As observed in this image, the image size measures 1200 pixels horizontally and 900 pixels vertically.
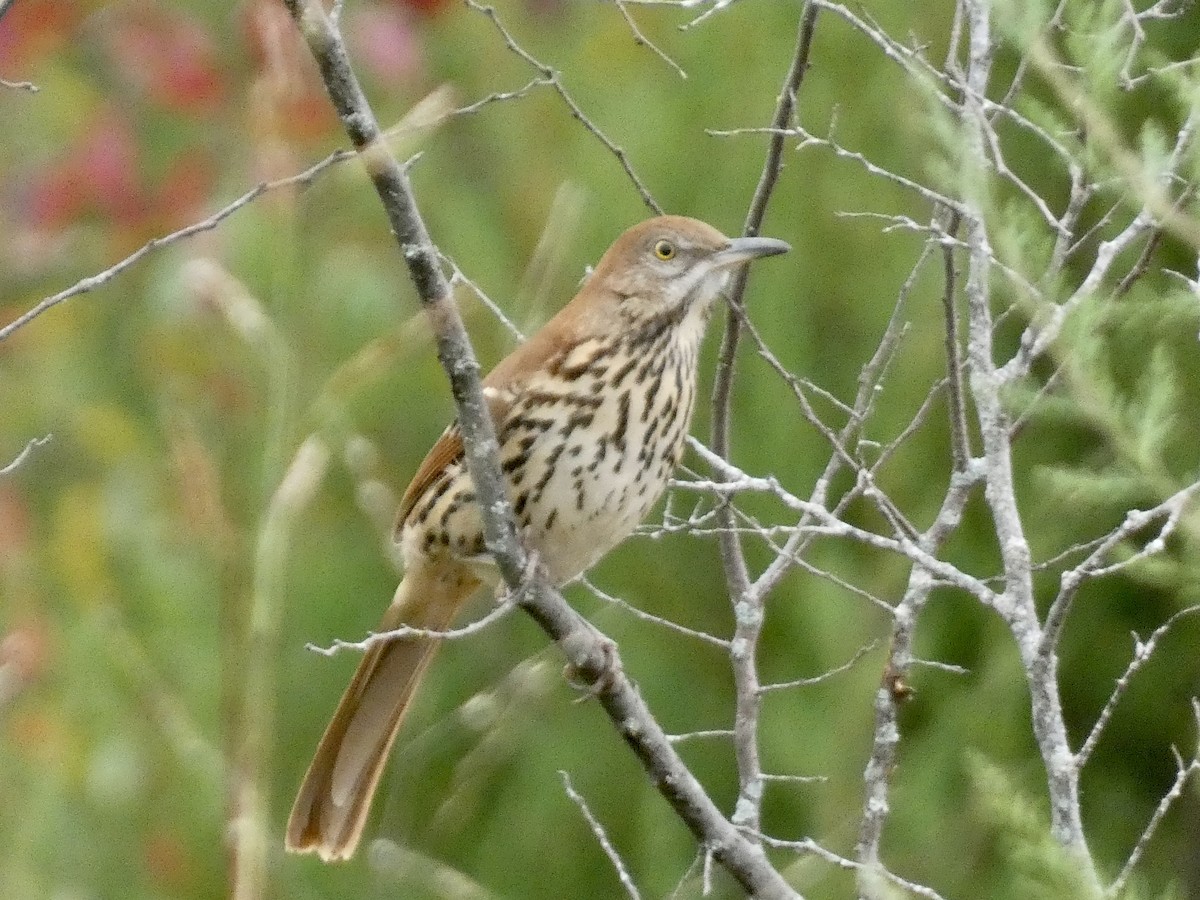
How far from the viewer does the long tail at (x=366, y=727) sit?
378cm

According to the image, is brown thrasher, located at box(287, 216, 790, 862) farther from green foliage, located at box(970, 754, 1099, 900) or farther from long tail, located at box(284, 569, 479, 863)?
green foliage, located at box(970, 754, 1099, 900)

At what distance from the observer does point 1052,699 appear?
88.2 inches

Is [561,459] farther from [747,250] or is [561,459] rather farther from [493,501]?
[493,501]

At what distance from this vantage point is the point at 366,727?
387cm

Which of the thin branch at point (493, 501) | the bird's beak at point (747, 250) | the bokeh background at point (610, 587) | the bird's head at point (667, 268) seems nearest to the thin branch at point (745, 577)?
the thin branch at point (493, 501)

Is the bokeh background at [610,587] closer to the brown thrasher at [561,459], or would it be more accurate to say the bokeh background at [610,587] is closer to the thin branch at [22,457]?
the brown thrasher at [561,459]

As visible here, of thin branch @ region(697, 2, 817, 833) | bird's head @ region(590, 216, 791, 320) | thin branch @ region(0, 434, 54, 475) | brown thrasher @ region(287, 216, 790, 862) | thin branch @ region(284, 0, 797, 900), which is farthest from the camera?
bird's head @ region(590, 216, 791, 320)

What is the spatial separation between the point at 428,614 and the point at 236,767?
140 centimetres

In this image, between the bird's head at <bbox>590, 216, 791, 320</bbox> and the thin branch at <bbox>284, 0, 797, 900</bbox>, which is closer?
the thin branch at <bbox>284, 0, 797, 900</bbox>

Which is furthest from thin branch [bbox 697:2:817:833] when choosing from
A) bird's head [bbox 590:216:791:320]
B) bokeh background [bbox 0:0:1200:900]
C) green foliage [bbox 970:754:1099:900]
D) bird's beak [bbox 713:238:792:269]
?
green foliage [bbox 970:754:1099:900]

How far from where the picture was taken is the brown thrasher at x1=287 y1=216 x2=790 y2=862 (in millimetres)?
3436

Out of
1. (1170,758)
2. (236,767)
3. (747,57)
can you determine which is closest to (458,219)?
(747,57)

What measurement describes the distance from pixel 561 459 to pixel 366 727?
2.61 feet

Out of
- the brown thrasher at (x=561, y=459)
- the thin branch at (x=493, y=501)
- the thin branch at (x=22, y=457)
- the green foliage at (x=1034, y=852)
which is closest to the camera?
the green foliage at (x=1034, y=852)
